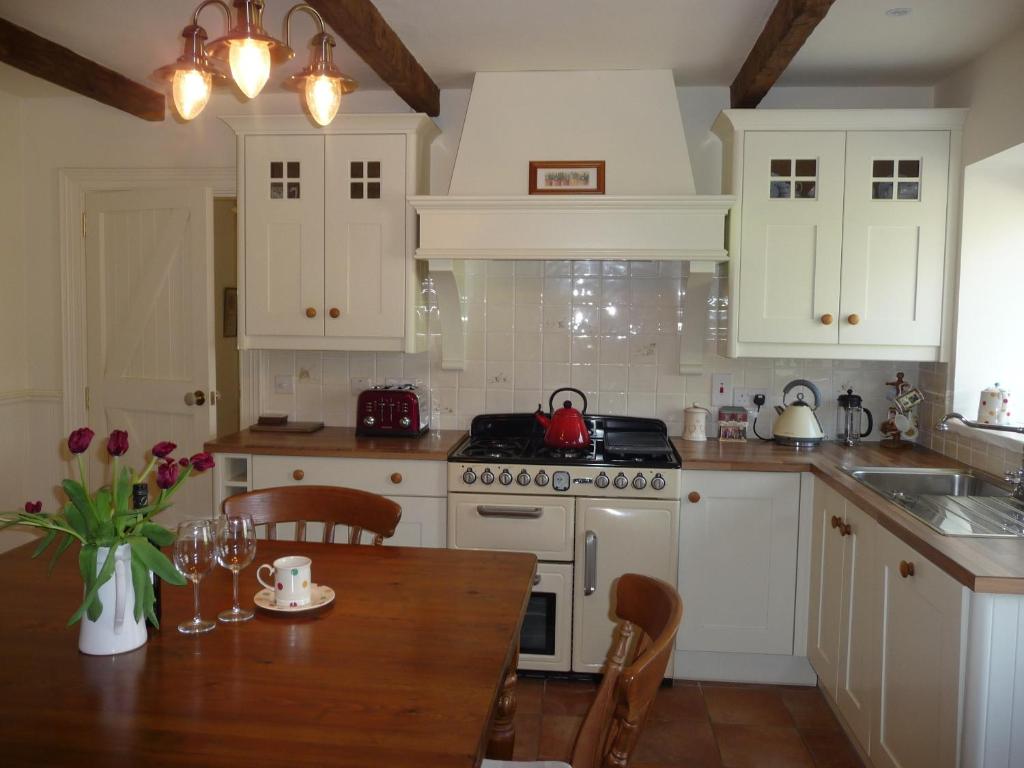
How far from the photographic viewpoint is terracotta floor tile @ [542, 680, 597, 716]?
9.54ft

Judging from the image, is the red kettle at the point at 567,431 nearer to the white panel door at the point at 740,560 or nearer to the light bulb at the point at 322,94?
the white panel door at the point at 740,560

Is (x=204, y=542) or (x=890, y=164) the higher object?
(x=890, y=164)

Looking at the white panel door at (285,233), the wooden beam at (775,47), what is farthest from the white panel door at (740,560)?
the white panel door at (285,233)

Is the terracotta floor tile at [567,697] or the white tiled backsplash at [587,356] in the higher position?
the white tiled backsplash at [587,356]

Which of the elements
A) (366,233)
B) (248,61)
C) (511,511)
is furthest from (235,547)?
(366,233)

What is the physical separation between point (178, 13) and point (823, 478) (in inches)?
108

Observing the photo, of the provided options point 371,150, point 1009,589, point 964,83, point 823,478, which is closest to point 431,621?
point 1009,589

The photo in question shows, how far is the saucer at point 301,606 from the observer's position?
160cm

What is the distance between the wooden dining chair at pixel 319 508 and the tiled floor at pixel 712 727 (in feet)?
3.24

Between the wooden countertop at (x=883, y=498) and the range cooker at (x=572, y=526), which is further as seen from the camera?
the range cooker at (x=572, y=526)

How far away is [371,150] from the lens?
3.31m

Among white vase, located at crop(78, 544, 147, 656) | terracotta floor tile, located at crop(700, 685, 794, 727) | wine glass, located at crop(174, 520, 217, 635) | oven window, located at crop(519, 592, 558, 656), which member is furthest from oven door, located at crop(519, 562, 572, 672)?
white vase, located at crop(78, 544, 147, 656)

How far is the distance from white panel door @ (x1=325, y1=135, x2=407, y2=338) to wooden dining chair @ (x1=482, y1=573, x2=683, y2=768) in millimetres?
2084

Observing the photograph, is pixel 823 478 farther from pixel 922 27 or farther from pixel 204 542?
pixel 204 542
